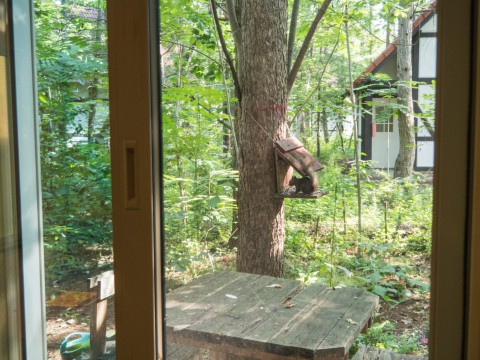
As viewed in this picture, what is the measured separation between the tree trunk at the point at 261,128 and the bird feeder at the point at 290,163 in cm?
6

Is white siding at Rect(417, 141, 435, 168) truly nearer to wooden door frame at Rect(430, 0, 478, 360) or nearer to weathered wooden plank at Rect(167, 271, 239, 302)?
wooden door frame at Rect(430, 0, 478, 360)

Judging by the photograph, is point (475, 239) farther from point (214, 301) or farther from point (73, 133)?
point (214, 301)

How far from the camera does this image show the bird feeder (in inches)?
118

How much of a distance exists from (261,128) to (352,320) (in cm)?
163

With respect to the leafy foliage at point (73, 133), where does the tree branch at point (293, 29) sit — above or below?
above

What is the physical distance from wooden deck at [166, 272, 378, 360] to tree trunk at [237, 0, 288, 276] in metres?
0.77

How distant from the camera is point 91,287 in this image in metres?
1.18

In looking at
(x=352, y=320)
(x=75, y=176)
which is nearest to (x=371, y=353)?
(x=352, y=320)

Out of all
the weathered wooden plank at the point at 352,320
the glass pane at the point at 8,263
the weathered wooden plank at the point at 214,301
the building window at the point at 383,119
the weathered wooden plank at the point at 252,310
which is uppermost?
the building window at the point at 383,119

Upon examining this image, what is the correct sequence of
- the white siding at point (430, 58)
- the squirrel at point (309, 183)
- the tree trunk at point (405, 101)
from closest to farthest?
the white siding at point (430, 58) → the tree trunk at point (405, 101) → the squirrel at point (309, 183)

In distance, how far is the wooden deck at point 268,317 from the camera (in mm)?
1762

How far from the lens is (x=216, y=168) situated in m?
3.52

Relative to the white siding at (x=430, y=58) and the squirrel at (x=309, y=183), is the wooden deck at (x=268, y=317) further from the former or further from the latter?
→ the white siding at (x=430, y=58)

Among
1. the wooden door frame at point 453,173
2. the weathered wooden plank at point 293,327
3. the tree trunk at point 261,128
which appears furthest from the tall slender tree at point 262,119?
the wooden door frame at point 453,173
